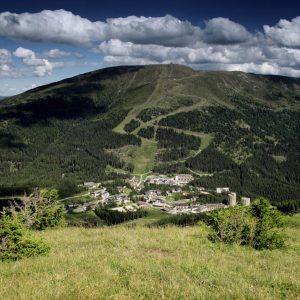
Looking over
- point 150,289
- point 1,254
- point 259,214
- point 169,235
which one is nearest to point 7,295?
point 150,289

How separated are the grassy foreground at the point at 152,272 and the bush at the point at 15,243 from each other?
835 millimetres

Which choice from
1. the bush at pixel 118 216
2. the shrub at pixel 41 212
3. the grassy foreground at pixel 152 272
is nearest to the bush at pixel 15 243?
the grassy foreground at pixel 152 272

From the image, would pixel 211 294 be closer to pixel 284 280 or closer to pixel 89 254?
pixel 284 280

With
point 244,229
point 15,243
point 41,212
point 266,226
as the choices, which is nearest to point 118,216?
point 41,212

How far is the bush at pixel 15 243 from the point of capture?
16.2 metres

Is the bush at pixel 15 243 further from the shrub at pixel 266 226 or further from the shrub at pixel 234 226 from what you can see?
the shrub at pixel 266 226

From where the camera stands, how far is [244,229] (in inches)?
854

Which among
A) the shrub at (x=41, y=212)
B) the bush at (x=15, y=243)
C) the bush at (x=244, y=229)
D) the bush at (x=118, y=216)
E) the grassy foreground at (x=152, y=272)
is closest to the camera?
the grassy foreground at (x=152, y=272)

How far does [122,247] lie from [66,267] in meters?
5.36

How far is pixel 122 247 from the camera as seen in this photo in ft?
63.4

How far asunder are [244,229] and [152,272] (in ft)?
32.5

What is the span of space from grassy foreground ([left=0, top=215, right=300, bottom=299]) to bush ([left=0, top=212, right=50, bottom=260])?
0.84 m

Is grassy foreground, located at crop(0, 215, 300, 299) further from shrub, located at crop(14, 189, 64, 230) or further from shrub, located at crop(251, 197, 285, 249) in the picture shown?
shrub, located at crop(14, 189, 64, 230)

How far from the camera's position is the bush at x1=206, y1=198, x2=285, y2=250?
69.6 ft
